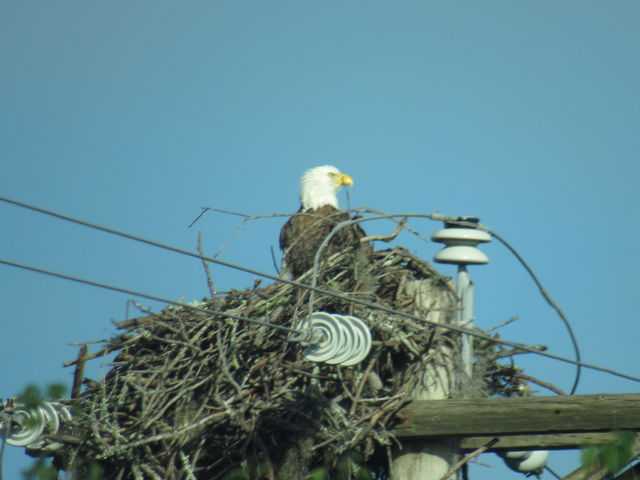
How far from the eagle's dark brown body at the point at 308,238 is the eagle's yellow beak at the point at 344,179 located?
1.35 metres

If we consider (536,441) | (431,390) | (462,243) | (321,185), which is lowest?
(536,441)

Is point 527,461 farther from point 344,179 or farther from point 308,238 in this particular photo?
point 344,179

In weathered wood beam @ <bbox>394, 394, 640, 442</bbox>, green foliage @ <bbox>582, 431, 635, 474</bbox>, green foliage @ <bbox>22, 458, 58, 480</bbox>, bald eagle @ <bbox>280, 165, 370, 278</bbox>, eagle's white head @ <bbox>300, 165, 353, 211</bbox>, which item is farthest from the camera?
eagle's white head @ <bbox>300, 165, 353, 211</bbox>

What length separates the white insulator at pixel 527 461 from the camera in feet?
23.2

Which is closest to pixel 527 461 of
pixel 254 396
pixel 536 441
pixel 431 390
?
pixel 536 441

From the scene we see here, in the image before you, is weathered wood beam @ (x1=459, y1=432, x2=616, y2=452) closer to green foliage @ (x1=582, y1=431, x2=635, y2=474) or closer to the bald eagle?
the bald eagle

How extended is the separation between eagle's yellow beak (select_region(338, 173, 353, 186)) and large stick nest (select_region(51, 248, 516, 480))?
3854 mm

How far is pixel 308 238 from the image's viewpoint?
9.16m

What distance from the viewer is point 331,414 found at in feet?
20.6

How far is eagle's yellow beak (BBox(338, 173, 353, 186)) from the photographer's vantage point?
A: 11.0 m

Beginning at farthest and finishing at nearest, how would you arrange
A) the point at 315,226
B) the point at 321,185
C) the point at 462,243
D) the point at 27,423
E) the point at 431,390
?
the point at 321,185 → the point at 315,226 → the point at 462,243 → the point at 431,390 → the point at 27,423

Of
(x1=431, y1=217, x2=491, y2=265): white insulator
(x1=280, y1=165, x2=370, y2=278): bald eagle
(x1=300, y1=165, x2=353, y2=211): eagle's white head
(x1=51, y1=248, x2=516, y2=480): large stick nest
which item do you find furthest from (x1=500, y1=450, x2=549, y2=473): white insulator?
(x1=300, y1=165, x2=353, y2=211): eagle's white head

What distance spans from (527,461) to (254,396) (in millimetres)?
1922

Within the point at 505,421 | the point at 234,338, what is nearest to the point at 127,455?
the point at 234,338
